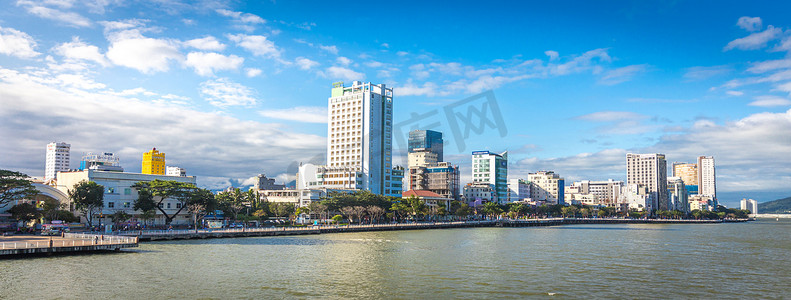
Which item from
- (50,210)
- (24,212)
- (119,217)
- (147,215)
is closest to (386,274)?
(24,212)

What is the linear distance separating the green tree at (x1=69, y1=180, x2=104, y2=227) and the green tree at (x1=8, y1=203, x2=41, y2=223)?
28.8 feet

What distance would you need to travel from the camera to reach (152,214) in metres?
114

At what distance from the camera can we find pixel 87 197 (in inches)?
4158

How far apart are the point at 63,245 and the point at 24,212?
3050cm

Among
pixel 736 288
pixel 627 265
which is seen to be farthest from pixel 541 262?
pixel 736 288

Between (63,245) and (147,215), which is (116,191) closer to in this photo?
(147,215)

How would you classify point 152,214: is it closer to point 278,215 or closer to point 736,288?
point 278,215

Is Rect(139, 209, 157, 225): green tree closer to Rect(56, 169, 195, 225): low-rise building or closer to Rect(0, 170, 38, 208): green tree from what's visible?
Rect(56, 169, 195, 225): low-rise building

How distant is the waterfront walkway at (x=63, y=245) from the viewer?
6669 centimetres

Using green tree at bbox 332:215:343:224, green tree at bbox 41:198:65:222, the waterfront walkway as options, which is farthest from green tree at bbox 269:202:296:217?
the waterfront walkway

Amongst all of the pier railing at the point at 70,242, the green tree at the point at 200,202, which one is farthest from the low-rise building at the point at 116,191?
the pier railing at the point at 70,242

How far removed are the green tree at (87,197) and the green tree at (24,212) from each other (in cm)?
879

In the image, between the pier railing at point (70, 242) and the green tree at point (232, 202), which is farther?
the green tree at point (232, 202)

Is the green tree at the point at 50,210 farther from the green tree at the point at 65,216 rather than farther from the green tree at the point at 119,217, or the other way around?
the green tree at the point at 119,217
